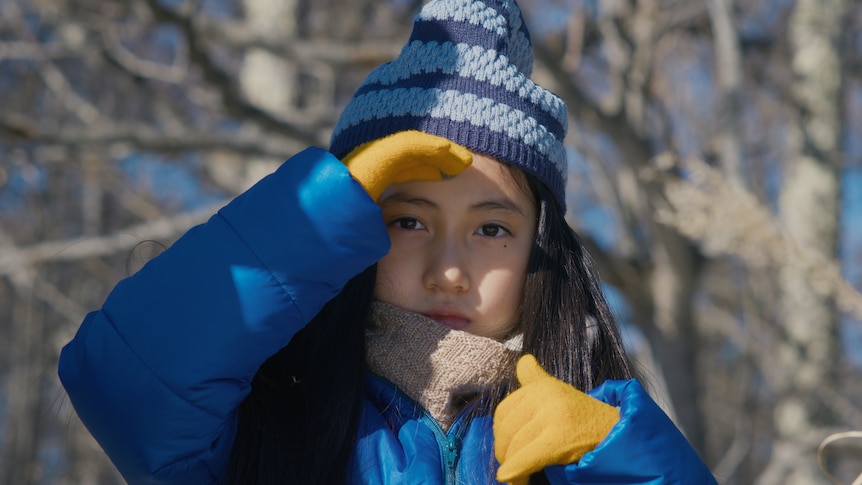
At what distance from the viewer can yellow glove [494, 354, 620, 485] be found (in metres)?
1.52

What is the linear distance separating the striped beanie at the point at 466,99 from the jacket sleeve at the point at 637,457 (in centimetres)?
57

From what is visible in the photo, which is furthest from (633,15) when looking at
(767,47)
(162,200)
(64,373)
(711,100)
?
(162,200)

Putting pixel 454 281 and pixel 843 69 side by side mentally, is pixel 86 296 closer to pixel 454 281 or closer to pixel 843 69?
pixel 843 69

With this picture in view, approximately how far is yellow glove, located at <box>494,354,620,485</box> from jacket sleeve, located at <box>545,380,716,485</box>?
0.03 m

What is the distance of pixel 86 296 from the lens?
36.4 feet

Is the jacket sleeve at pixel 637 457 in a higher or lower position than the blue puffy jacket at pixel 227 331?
lower

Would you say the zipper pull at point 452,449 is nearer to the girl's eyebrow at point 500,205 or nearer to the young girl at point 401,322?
A: the young girl at point 401,322

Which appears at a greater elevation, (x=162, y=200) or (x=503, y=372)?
(x=162, y=200)

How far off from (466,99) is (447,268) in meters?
0.34

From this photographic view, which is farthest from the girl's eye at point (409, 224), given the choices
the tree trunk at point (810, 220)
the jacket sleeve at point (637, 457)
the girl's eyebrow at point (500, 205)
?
the tree trunk at point (810, 220)

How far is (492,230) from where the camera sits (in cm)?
191

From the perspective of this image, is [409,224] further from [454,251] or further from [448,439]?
[448,439]

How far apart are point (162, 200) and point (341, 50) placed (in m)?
5.75

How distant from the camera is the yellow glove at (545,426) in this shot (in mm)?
1521
